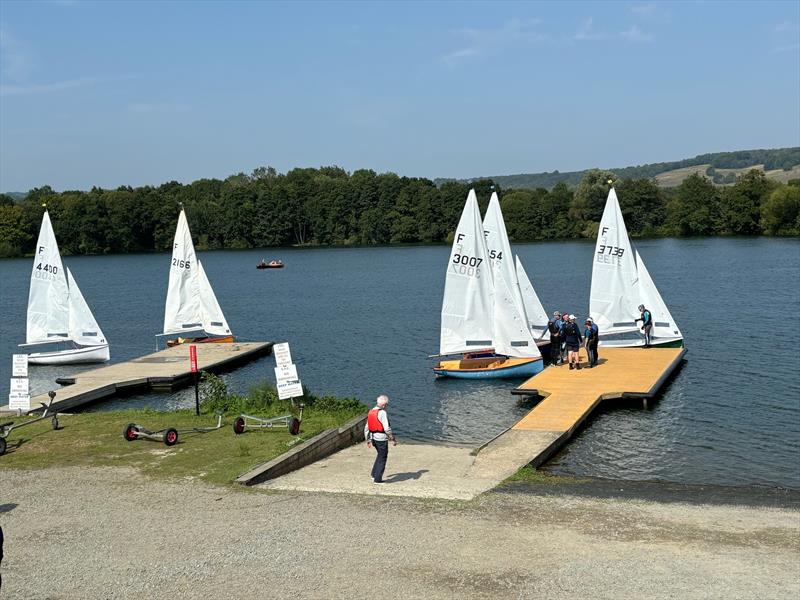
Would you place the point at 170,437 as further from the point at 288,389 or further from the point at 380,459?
the point at 380,459

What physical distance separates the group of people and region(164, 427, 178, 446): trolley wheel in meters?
16.2

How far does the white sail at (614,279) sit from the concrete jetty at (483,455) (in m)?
7.39

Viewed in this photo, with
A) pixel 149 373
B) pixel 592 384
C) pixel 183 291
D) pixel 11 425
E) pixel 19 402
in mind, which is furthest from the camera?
pixel 183 291

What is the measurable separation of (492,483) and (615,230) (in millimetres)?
23030

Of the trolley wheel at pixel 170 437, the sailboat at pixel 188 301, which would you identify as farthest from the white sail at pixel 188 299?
the trolley wheel at pixel 170 437

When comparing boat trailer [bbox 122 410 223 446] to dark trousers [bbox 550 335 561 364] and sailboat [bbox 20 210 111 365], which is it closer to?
dark trousers [bbox 550 335 561 364]

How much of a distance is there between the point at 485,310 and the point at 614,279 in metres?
6.70

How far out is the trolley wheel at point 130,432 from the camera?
19938mm

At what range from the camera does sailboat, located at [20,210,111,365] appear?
4097 centimetres

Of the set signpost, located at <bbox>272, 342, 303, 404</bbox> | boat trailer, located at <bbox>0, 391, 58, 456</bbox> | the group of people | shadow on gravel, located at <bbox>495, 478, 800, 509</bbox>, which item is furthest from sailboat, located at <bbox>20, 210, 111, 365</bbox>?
shadow on gravel, located at <bbox>495, 478, 800, 509</bbox>

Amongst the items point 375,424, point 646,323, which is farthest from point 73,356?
point 375,424

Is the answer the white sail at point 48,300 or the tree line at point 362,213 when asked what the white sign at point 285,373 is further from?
the tree line at point 362,213

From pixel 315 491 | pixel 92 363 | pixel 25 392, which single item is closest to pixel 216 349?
pixel 92 363

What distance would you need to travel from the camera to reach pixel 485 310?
112ft
